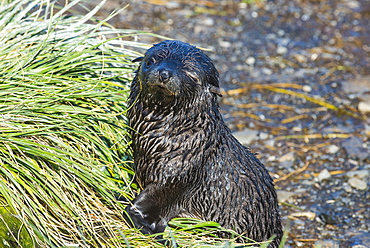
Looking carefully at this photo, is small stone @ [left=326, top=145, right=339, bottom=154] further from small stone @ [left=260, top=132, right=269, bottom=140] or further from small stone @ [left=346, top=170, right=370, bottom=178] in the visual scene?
small stone @ [left=260, top=132, right=269, bottom=140]

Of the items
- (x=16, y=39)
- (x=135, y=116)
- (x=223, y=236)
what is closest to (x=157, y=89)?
(x=135, y=116)

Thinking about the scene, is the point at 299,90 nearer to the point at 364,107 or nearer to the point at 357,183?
the point at 364,107

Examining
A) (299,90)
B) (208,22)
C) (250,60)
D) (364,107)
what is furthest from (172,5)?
(364,107)

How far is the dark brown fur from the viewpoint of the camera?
11.3 feet

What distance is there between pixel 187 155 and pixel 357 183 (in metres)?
2.60

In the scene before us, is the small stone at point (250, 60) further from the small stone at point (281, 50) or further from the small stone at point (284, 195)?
the small stone at point (284, 195)

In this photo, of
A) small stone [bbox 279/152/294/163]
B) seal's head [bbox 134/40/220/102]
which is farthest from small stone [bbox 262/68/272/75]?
seal's head [bbox 134/40/220/102]

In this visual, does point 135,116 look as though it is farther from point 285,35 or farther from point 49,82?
point 285,35

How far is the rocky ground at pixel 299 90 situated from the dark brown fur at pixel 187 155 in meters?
1.19

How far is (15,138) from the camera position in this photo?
349cm

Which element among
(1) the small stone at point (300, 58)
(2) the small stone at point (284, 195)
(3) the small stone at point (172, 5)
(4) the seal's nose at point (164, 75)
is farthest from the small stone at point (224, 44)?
(4) the seal's nose at point (164, 75)

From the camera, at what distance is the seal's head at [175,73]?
→ 3.30 m

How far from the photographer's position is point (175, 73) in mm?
3305

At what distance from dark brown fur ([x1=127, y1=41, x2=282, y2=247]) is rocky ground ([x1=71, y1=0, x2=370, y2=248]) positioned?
119 cm
